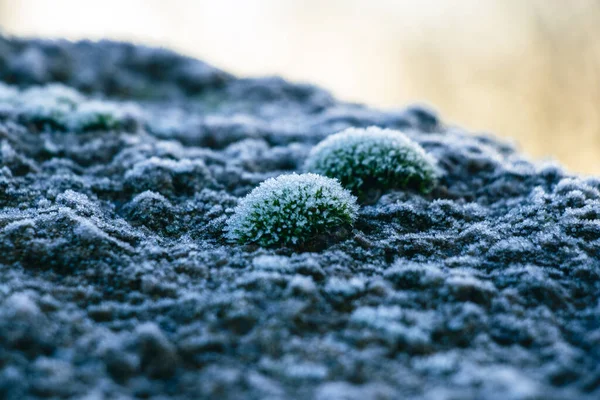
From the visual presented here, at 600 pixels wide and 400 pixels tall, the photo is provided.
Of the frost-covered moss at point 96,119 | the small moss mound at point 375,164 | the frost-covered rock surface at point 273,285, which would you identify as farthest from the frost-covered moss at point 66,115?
the small moss mound at point 375,164

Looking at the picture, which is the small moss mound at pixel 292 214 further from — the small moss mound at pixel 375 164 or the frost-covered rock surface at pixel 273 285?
the small moss mound at pixel 375 164

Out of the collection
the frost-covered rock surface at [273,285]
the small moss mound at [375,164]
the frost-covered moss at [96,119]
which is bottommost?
the frost-covered rock surface at [273,285]

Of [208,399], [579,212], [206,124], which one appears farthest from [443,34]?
[208,399]

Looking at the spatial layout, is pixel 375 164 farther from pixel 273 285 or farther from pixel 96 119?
pixel 96 119

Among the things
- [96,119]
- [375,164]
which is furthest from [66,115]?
[375,164]

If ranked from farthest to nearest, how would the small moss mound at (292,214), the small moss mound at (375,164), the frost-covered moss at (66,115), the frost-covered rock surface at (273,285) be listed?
the frost-covered moss at (66,115)
the small moss mound at (375,164)
the small moss mound at (292,214)
the frost-covered rock surface at (273,285)

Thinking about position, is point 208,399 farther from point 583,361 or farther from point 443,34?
point 443,34
